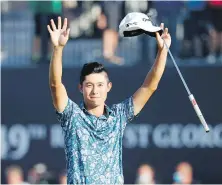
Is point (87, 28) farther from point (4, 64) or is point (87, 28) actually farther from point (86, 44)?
point (4, 64)

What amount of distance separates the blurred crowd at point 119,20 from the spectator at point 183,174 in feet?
4.56

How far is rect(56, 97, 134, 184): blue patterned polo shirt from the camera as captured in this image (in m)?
6.20

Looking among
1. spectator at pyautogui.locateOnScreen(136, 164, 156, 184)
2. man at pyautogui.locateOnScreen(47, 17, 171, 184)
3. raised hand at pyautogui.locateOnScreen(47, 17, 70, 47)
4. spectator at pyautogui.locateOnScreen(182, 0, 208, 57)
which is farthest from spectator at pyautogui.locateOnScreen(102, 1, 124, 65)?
raised hand at pyautogui.locateOnScreen(47, 17, 70, 47)

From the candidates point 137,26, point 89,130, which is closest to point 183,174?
point 137,26

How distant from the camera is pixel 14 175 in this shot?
13500 mm

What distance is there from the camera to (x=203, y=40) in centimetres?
1276

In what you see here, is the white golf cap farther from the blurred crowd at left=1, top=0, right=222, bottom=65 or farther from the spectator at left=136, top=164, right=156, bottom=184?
the spectator at left=136, top=164, right=156, bottom=184

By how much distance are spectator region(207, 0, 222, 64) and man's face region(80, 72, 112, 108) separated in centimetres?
655

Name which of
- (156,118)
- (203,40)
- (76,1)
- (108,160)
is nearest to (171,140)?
(156,118)

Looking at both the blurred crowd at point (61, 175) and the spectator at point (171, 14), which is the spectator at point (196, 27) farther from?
the blurred crowd at point (61, 175)

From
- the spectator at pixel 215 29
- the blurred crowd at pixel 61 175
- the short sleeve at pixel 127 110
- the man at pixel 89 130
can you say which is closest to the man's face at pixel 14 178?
the blurred crowd at pixel 61 175

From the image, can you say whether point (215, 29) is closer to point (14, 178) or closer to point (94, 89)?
point (14, 178)

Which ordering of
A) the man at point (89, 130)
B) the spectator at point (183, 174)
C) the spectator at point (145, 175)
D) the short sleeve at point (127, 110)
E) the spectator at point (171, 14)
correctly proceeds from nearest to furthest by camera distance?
the man at point (89, 130)
the short sleeve at point (127, 110)
the spectator at point (171, 14)
the spectator at point (183, 174)
the spectator at point (145, 175)

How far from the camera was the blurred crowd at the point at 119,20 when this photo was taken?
12727mm
